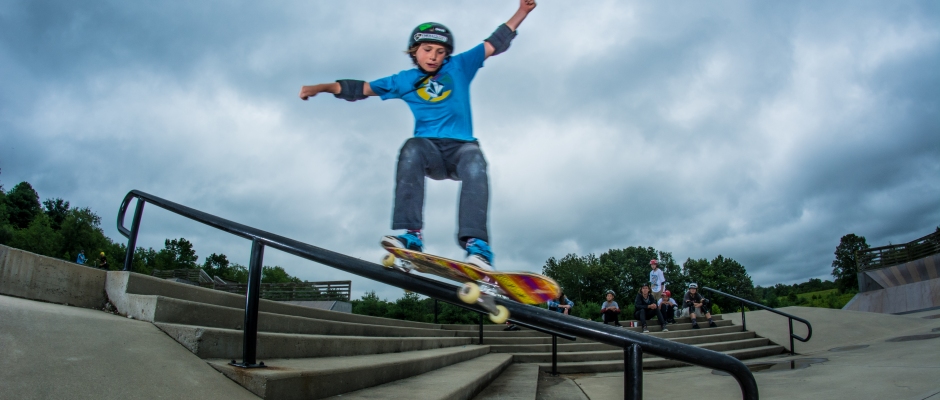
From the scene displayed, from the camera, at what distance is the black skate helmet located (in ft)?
8.02

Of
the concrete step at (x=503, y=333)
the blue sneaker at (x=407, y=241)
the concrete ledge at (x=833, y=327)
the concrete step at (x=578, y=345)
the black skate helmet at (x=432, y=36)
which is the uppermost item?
the black skate helmet at (x=432, y=36)

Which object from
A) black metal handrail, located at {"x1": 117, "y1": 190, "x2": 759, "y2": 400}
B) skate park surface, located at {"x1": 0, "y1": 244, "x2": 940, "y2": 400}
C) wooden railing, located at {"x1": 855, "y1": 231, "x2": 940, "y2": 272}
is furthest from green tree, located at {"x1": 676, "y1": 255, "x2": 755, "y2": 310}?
black metal handrail, located at {"x1": 117, "y1": 190, "x2": 759, "y2": 400}

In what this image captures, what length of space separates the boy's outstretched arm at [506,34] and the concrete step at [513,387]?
8.55 feet

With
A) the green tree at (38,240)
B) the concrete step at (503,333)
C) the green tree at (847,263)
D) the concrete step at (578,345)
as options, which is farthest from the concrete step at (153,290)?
the green tree at (847,263)

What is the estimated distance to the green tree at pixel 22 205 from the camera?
49469mm

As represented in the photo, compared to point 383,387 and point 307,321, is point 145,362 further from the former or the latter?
point 307,321

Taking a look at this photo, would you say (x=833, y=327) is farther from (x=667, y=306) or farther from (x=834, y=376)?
(x=834, y=376)

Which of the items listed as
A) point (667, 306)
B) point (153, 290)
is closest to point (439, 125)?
point (153, 290)

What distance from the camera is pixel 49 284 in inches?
110

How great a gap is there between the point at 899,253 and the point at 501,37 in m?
25.3

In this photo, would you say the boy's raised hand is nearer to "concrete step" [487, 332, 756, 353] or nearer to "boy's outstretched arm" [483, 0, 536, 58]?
"boy's outstretched arm" [483, 0, 536, 58]

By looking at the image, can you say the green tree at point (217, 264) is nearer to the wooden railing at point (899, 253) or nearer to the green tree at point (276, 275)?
the green tree at point (276, 275)

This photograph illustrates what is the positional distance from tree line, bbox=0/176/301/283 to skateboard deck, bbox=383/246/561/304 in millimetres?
22837

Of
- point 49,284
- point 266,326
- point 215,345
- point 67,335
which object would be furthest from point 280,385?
point 49,284
